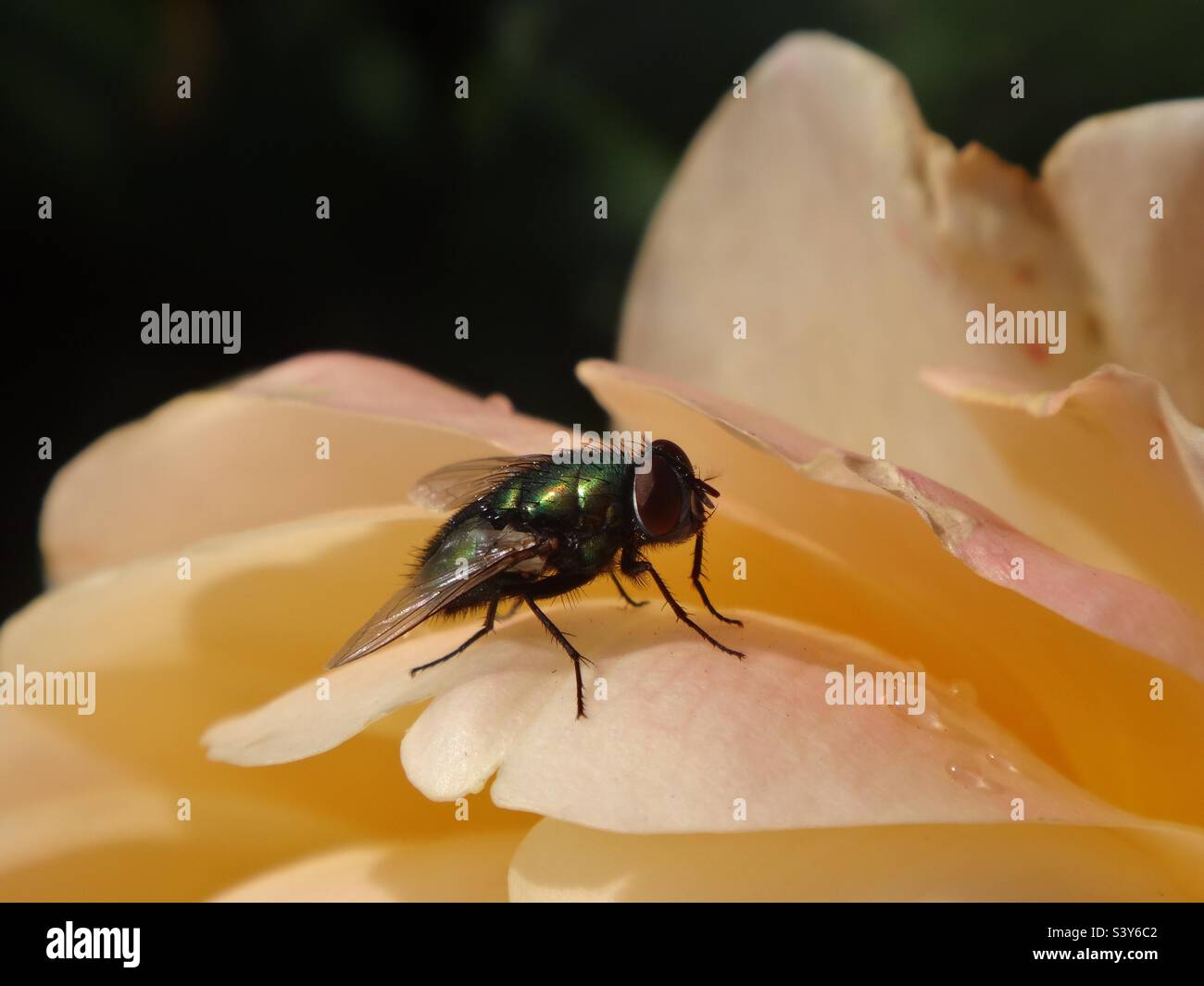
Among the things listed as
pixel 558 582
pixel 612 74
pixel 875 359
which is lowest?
pixel 558 582

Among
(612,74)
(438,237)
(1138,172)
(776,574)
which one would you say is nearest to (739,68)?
(612,74)

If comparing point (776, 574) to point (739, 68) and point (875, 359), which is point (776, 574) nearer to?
point (875, 359)

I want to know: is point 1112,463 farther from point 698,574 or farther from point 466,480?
point 466,480

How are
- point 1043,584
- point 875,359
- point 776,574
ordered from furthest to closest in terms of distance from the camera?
point 875,359, point 776,574, point 1043,584

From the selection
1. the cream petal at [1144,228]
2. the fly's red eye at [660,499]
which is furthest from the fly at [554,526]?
the cream petal at [1144,228]

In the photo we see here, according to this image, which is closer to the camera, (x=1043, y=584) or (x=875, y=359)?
(x=1043, y=584)

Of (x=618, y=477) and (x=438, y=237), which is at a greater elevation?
(x=438, y=237)
